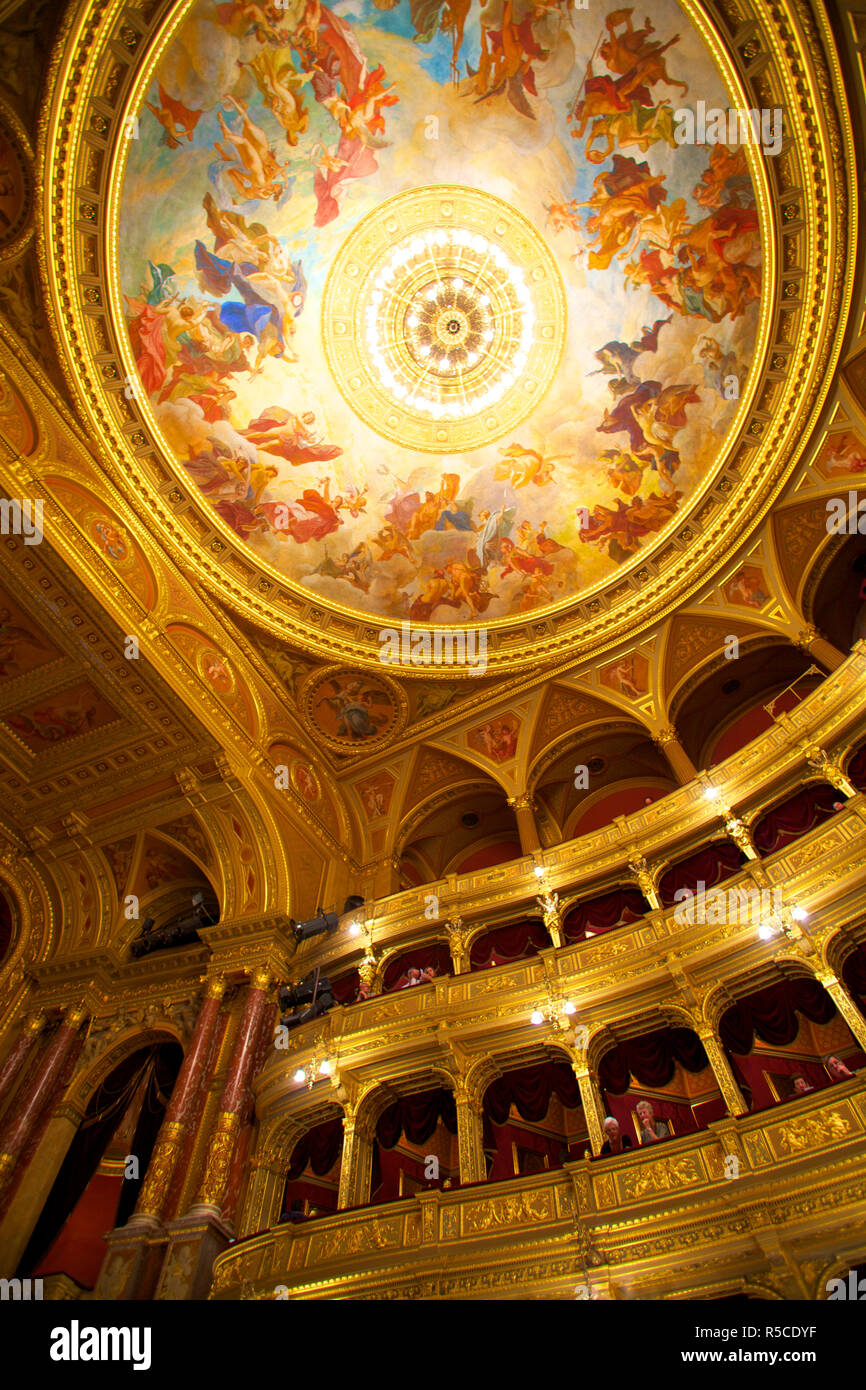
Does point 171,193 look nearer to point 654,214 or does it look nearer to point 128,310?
point 128,310

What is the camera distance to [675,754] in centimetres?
1741

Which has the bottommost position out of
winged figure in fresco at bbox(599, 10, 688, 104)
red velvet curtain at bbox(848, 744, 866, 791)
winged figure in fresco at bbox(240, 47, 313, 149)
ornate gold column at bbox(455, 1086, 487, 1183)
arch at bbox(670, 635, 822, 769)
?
ornate gold column at bbox(455, 1086, 487, 1183)

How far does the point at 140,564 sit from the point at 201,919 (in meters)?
7.49

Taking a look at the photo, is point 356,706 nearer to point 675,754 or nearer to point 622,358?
point 675,754

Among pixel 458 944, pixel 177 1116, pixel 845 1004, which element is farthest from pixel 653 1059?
pixel 177 1116

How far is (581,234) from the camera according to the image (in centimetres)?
1745

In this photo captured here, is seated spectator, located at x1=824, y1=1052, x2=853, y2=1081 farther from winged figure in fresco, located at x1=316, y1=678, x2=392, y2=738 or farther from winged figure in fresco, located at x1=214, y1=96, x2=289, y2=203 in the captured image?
winged figure in fresco, located at x1=214, y1=96, x2=289, y2=203

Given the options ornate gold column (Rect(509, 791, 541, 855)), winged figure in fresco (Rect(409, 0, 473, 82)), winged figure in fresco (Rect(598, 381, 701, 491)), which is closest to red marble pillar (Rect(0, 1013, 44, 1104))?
ornate gold column (Rect(509, 791, 541, 855))

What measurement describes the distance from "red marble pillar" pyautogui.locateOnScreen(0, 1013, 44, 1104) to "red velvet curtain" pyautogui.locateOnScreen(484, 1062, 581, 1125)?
30.9ft

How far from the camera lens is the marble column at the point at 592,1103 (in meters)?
10.5

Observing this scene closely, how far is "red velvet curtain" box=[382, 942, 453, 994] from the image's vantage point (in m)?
15.5

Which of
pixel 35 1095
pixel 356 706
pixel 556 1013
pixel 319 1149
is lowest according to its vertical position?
pixel 319 1149

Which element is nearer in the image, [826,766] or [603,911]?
[826,766]

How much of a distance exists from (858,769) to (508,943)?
6.96 m
